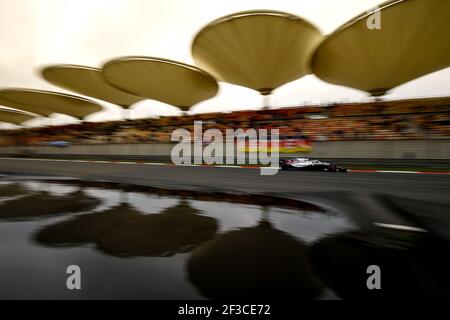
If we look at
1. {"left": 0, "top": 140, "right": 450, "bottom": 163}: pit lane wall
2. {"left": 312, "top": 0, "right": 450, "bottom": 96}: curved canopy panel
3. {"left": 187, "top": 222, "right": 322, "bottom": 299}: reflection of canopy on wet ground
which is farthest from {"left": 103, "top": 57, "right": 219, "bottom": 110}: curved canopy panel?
{"left": 187, "top": 222, "right": 322, "bottom": 299}: reflection of canopy on wet ground

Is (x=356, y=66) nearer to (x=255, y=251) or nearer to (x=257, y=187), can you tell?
(x=257, y=187)

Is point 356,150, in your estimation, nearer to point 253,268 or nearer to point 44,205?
point 253,268

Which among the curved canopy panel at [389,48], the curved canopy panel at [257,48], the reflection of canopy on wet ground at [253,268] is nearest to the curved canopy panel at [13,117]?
the curved canopy panel at [257,48]

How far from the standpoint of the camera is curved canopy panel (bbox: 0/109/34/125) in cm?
5255

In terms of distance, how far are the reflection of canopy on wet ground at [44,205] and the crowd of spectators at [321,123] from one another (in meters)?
17.1

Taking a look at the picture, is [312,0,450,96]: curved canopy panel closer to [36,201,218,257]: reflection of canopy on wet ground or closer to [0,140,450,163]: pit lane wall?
[0,140,450,163]: pit lane wall

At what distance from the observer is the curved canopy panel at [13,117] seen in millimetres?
52547

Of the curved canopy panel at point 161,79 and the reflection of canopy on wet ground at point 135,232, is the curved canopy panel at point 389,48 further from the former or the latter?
the reflection of canopy on wet ground at point 135,232

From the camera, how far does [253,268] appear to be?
111 inches

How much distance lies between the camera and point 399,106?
23750 mm

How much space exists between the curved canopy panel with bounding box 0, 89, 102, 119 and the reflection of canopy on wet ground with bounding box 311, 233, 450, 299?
48.2m
